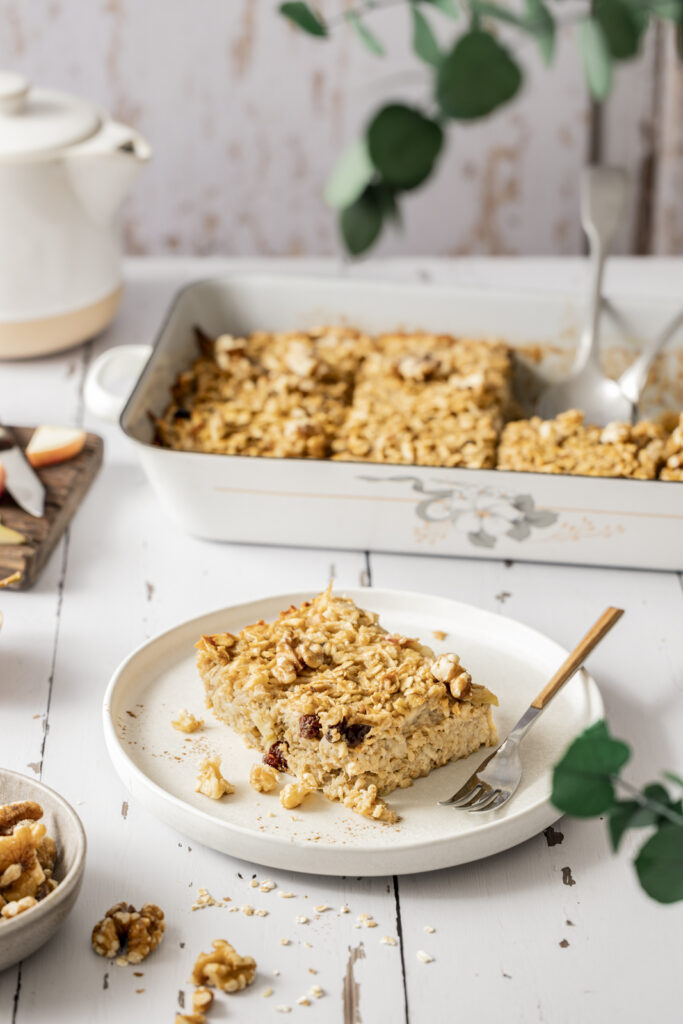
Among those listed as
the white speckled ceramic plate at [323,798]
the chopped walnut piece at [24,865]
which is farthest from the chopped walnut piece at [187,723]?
the chopped walnut piece at [24,865]

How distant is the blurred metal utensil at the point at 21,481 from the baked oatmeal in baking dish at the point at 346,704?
0.41 metres

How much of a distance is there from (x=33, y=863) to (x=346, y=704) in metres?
0.29

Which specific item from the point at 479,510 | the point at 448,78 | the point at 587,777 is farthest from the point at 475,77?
the point at 479,510

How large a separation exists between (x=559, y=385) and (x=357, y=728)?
787 millimetres

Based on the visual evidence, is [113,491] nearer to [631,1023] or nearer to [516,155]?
[631,1023]

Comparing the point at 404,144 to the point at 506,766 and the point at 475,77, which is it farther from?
the point at 506,766

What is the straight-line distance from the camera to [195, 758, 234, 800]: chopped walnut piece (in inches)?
37.7

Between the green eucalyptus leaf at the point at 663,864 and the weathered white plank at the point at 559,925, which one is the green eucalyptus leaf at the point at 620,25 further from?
the weathered white plank at the point at 559,925

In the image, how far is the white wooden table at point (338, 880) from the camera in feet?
2.68

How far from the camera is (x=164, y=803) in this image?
3.07 ft

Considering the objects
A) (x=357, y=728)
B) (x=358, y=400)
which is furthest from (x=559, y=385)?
(x=357, y=728)

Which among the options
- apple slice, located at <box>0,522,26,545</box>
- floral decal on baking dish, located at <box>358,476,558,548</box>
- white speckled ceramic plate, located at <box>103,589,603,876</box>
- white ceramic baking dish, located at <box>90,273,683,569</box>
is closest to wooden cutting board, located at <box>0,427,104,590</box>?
apple slice, located at <box>0,522,26,545</box>

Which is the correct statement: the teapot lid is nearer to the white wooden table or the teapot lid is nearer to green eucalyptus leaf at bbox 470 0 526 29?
the white wooden table

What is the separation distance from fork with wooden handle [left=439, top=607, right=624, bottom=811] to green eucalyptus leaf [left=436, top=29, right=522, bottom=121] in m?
0.74
